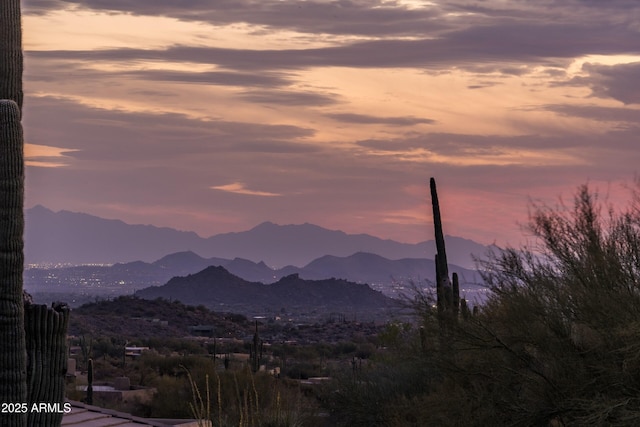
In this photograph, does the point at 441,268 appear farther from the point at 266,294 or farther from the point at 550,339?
the point at 266,294

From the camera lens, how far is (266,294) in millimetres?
176375

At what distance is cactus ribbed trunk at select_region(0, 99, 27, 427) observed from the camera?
349 inches

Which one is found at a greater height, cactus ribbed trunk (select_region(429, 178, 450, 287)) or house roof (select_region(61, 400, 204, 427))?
cactus ribbed trunk (select_region(429, 178, 450, 287))

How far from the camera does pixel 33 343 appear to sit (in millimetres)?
9477

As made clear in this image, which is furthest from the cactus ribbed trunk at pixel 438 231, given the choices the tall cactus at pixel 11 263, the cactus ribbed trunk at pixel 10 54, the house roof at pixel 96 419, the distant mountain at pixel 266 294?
the distant mountain at pixel 266 294

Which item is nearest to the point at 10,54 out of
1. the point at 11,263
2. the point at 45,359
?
the point at 11,263

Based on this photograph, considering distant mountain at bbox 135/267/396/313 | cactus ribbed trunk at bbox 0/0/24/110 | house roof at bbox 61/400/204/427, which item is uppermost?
cactus ribbed trunk at bbox 0/0/24/110

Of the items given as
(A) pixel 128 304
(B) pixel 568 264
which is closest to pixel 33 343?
(B) pixel 568 264

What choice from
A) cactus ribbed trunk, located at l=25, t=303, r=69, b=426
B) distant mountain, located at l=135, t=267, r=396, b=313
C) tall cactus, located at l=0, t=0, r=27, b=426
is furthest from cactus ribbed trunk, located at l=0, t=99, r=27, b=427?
distant mountain, located at l=135, t=267, r=396, b=313

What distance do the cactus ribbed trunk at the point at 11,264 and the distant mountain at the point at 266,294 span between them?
14994cm

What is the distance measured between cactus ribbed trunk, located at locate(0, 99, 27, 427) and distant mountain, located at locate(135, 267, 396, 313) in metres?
150

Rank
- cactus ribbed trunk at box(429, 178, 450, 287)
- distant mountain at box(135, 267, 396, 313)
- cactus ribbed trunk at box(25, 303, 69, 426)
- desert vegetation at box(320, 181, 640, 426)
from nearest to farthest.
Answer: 1. cactus ribbed trunk at box(25, 303, 69, 426)
2. desert vegetation at box(320, 181, 640, 426)
3. cactus ribbed trunk at box(429, 178, 450, 287)
4. distant mountain at box(135, 267, 396, 313)

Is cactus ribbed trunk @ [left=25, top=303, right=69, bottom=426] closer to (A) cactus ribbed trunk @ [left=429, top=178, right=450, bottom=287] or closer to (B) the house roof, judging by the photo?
(B) the house roof

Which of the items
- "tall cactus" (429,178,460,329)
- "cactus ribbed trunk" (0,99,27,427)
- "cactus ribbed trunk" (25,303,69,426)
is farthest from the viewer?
"tall cactus" (429,178,460,329)
